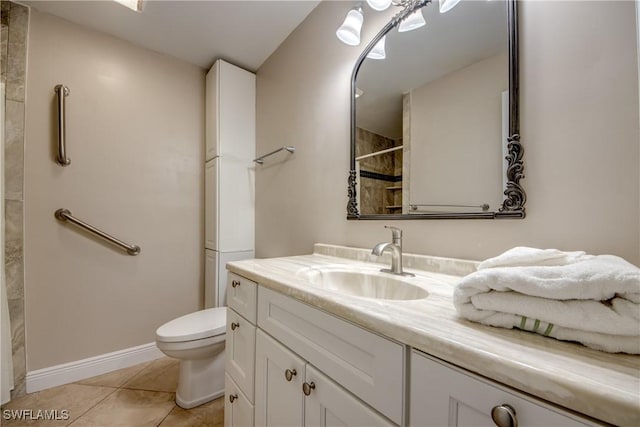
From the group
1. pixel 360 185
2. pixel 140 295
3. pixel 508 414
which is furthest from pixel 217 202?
pixel 508 414

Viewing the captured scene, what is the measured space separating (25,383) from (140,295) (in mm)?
662

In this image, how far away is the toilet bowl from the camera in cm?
128

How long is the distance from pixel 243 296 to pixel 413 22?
1300mm

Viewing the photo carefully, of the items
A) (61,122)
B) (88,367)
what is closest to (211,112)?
(61,122)

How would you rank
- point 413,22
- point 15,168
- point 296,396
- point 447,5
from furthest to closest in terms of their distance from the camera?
point 15,168, point 413,22, point 447,5, point 296,396

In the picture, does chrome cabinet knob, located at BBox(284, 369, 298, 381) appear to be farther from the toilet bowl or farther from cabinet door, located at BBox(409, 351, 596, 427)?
the toilet bowl

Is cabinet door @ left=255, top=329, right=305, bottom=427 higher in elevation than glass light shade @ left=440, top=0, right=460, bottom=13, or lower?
lower

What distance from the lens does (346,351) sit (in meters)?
0.57

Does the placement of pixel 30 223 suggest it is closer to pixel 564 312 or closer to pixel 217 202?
pixel 217 202

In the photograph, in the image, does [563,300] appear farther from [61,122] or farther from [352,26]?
[61,122]

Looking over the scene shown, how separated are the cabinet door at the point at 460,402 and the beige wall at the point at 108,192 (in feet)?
6.66

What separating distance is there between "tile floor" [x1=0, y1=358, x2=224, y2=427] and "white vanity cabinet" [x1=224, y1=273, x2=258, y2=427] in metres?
0.39

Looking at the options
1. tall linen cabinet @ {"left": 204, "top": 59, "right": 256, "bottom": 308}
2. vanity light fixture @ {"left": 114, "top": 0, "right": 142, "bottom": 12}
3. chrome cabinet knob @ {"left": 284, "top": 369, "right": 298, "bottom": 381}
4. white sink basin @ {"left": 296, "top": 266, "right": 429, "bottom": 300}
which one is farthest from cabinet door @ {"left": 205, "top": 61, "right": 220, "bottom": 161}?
chrome cabinet knob @ {"left": 284, "top": 369, "right": 298, "bottom": 381}

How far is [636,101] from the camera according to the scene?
1.88ft
